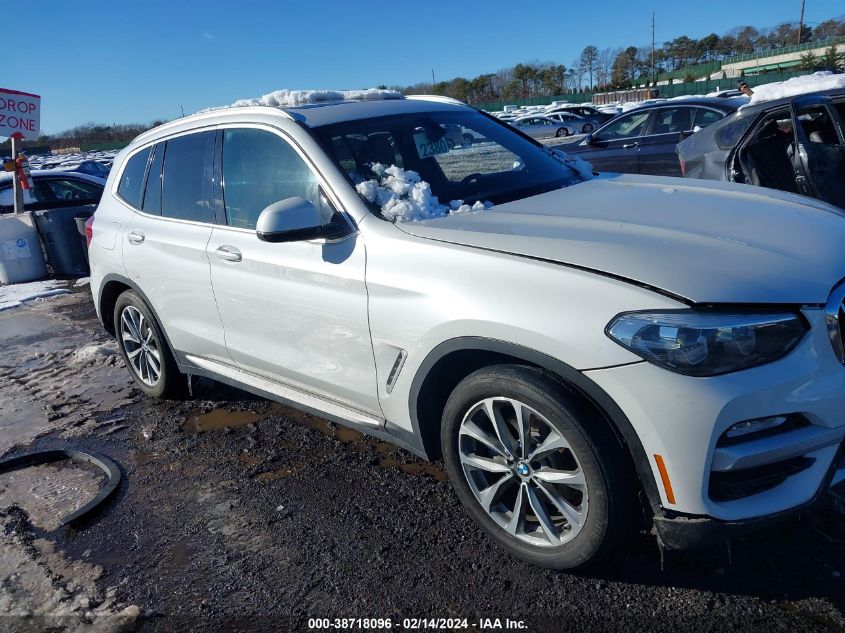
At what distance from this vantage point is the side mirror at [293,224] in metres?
2.98

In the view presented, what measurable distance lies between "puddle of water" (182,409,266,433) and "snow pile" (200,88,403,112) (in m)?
1.94

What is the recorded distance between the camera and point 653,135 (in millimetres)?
10594

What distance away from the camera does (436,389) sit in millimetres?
2895

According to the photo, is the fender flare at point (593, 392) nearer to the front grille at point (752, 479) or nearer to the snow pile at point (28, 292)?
the front grille at point (752, 479)

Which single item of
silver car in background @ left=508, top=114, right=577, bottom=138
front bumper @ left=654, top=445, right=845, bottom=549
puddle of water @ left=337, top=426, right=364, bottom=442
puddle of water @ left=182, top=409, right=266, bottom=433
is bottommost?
puddle of water @ left=337, top=426, right=364, bottom=442

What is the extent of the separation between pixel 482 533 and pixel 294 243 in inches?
61.7

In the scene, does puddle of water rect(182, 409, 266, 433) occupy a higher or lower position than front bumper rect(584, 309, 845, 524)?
lower

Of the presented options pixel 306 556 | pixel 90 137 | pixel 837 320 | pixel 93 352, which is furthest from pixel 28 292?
pixel 90 137

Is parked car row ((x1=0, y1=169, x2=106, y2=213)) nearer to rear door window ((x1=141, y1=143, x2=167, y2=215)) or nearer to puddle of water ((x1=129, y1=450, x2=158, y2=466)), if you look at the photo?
rear door window ((x1=141, y1=143, x2=167, y2=215))

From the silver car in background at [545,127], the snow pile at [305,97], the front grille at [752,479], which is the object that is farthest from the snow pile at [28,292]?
the silver car in background at [545,127]

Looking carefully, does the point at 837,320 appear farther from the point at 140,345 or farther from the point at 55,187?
the point at 55,187

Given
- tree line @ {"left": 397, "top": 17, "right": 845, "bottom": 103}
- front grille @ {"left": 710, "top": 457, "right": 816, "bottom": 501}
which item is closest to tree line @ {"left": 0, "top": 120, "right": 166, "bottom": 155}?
tree line @ {"left": 397, "top": 17, "right": 845, "bottom": 103}

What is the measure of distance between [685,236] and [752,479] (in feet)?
2.95

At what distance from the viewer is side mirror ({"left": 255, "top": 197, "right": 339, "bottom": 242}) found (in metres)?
2.98
